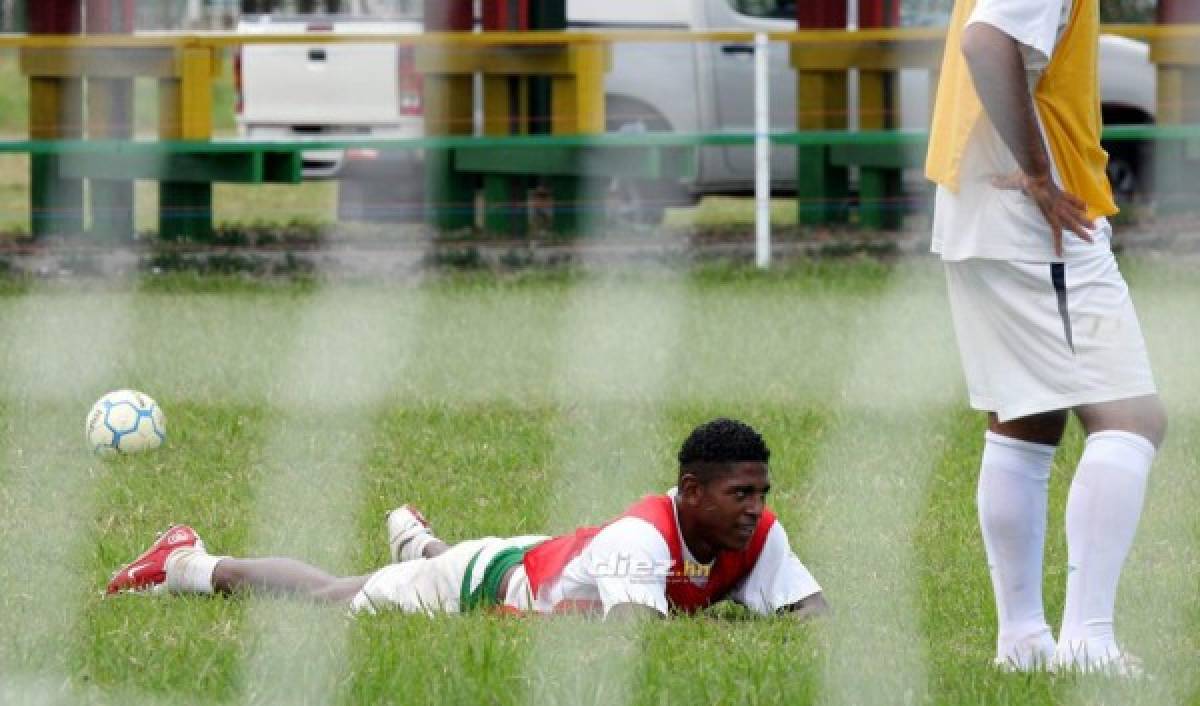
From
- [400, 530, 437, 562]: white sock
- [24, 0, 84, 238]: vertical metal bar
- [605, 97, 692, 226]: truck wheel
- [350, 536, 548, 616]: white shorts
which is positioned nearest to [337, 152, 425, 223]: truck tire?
[605, 97, 692, 226]: truck wheel

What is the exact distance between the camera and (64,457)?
6.61 m

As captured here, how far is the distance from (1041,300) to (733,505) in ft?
2.28

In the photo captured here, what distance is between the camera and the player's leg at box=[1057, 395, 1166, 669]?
3984mm

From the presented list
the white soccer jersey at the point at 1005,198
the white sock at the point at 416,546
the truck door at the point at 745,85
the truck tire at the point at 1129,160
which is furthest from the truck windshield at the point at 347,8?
the white soccer jersey at the point at 1005,198

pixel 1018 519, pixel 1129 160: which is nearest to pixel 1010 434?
pixel 1018 519

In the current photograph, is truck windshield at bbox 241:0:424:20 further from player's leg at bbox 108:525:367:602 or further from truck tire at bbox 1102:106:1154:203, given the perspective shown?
player's leg at bbox 108:525:367:602

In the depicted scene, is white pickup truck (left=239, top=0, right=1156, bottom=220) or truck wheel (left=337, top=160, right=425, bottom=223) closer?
white pickup truck (left=239, top=0, right=1156, bottom=220)

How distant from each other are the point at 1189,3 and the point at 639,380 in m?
6.56

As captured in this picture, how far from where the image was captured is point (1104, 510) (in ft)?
13.1

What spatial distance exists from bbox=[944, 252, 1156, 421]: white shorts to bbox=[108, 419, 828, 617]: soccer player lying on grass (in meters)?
0.55

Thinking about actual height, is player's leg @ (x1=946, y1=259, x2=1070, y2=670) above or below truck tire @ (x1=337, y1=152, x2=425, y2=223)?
below

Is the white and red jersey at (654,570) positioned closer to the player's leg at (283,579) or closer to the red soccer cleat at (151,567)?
the player's leg at (283,579)

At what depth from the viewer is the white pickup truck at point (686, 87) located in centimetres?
1501

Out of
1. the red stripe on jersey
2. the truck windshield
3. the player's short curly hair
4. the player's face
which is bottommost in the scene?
the red stripe on jersey
